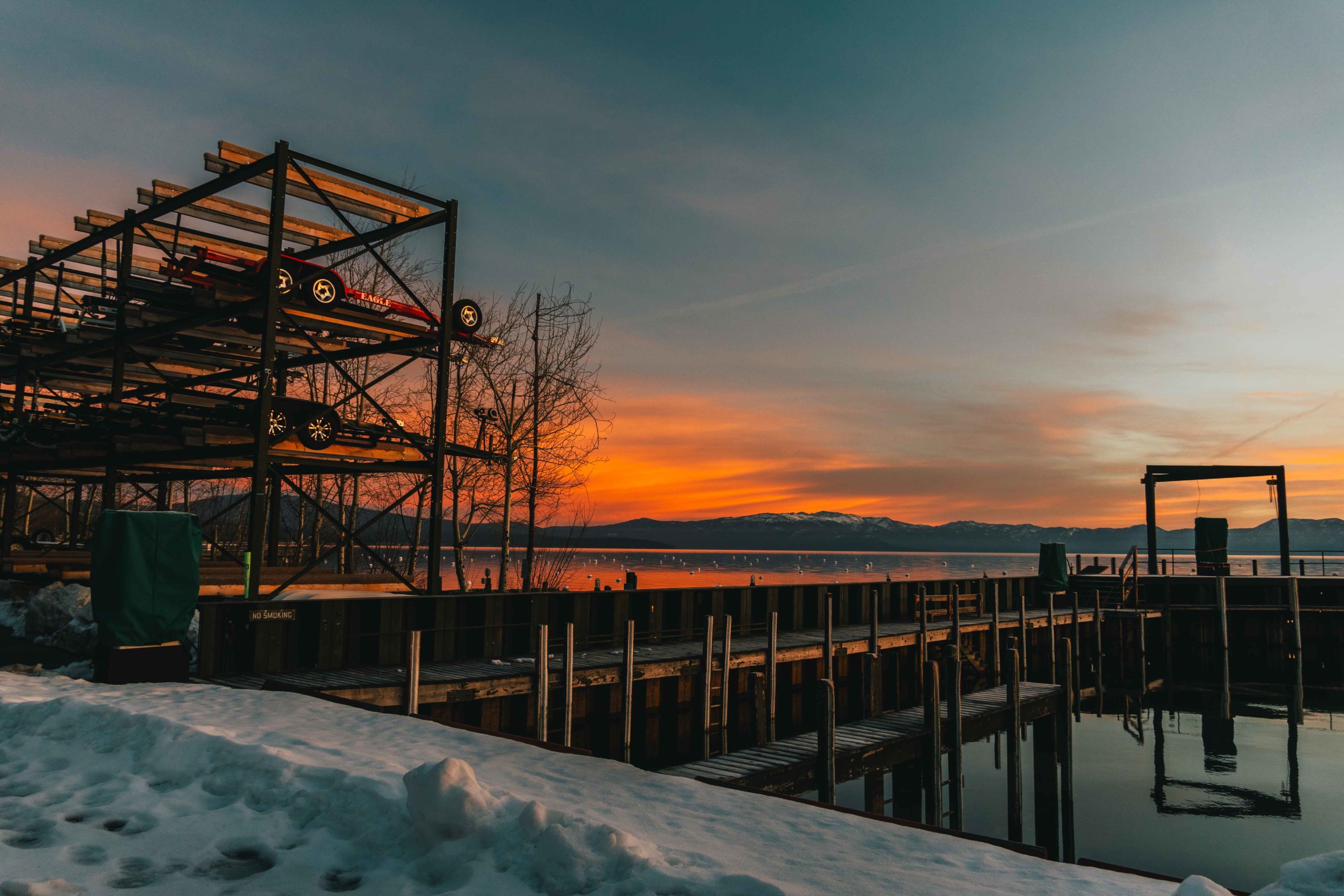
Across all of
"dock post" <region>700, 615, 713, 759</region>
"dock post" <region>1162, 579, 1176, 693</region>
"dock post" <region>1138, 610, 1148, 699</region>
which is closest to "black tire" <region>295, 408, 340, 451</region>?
"dock post" <region>700, 615, 713, 759</region>

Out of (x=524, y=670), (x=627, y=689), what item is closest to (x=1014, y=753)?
(x=627, y=689)

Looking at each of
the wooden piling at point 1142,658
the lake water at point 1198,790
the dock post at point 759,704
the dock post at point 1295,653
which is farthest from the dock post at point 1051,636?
the dock post at point 759,704

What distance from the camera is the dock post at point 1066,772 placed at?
22.3 metres

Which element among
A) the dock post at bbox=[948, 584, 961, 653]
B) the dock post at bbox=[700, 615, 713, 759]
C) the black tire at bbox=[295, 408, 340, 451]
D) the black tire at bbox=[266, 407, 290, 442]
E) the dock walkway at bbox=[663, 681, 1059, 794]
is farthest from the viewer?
the dock post at bbox=[948, 584, 961, 653]

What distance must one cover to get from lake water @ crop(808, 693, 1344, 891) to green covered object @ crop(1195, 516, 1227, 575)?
677 cm

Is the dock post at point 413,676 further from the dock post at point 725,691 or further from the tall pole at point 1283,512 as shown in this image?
the tall pole at point 1283,512

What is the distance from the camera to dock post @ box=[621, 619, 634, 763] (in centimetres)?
1694

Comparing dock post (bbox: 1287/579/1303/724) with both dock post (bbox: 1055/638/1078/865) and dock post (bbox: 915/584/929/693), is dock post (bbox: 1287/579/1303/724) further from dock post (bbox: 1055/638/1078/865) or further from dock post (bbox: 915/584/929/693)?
dock post (bbox: 915/584/929/693)

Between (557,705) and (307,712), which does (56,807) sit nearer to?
(307,712)

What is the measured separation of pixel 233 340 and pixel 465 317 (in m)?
7.04

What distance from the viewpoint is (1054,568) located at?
129ft

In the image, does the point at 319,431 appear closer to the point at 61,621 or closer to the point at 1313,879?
the point at 61,621

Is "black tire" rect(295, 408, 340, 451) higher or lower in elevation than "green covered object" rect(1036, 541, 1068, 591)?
higher

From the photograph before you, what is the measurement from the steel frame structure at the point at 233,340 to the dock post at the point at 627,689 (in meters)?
7.00
